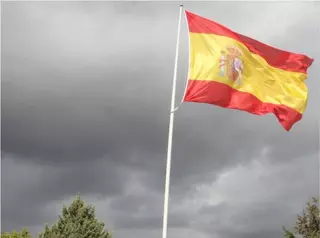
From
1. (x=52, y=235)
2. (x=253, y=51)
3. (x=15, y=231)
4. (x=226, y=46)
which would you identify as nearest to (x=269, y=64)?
(x=253, y=51)

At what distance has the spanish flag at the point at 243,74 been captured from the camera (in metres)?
18.6

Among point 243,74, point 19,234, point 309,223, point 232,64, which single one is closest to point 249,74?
point 243,74

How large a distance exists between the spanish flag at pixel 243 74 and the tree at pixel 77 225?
3968 centimetres

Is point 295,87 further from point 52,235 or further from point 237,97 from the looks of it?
point 52,235

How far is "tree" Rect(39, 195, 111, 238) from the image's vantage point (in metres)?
56.4

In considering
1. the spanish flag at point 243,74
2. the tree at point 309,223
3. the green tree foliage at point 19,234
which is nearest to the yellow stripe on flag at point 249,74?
the spanish flag at point 243,74

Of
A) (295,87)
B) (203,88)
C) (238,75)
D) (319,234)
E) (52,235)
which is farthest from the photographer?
(52,235)

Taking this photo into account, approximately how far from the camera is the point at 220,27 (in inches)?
781

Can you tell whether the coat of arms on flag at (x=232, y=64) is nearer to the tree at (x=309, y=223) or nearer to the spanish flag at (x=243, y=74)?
the spanish flag at (x=243, y=74)

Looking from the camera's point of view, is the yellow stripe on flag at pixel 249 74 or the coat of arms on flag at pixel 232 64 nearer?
the yellow stripe on flag at pixel 249 74

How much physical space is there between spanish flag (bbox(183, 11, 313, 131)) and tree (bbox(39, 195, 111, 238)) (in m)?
39.7

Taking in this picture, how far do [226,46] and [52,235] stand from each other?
40.8 m

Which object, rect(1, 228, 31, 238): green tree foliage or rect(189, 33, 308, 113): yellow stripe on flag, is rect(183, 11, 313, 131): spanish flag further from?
rect(1, 228, 31, 238): green tree foliage

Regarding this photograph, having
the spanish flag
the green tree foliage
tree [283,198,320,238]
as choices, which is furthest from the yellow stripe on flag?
the green tree foliage
